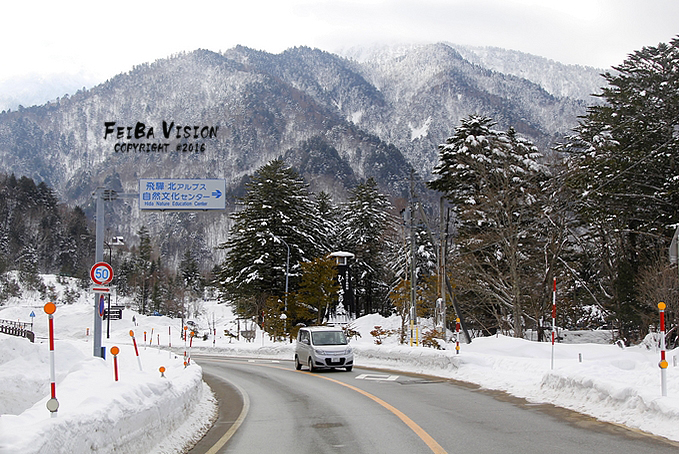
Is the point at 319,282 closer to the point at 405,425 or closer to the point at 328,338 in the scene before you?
the point at 328,338

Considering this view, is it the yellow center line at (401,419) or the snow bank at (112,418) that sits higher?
the snow bank at (112,418)

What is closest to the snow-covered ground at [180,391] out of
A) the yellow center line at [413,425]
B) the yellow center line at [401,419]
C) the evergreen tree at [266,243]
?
the yellow center line at [401,419]

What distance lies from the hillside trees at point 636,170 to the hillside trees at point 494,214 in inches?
156

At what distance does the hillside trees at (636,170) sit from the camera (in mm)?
33344

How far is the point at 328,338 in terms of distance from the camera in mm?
23922

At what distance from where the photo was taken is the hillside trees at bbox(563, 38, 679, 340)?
3334 centimetres

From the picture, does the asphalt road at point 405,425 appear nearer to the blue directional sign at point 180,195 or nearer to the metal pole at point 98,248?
the metal pole at point 98,248

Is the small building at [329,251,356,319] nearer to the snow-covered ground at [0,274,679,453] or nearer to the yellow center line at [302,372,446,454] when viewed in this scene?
the snow-covered ground at [0,274,679,453]

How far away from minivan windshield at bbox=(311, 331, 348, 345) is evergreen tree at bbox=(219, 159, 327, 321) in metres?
30.9

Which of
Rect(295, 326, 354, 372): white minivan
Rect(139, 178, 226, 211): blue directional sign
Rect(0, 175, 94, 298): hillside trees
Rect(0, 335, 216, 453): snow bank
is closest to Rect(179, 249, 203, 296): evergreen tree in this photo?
Rect(0, 175, 94, 298): hillside trees

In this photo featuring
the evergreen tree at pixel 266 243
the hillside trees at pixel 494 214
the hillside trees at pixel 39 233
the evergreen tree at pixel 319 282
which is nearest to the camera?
the hillside trees at pixel 494 214

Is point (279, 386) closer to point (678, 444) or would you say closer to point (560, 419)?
point (560, 419)

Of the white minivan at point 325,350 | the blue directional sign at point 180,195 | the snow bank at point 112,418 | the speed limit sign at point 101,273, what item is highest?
the blue directional sign at point 180,195

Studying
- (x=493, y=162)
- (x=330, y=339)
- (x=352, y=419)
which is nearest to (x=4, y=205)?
(x=493, y=162)
